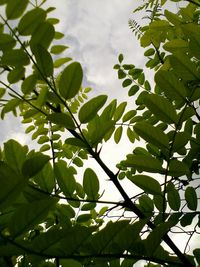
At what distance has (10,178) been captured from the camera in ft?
3.13

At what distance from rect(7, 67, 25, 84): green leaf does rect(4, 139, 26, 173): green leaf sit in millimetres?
323

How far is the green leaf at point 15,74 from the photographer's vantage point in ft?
4.94

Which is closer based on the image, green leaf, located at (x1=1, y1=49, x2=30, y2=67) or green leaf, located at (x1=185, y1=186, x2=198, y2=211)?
green leaf, located at (x1=1, y1=49, x2=30, y2=67)

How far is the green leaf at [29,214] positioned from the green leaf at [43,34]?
2.08ft

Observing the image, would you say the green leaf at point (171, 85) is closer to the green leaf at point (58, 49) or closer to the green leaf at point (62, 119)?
the green leaf at point (62, 119)

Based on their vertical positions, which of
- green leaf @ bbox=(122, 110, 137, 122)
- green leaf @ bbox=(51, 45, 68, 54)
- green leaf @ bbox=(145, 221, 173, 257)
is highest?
green leaf @ bbox=(51, 45, 68, 54)

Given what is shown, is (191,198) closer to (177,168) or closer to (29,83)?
(177,168)

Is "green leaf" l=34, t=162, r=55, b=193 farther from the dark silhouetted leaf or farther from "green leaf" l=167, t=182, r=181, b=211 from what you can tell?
the dark silhouetted leaf

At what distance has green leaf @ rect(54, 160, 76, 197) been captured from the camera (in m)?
1.48

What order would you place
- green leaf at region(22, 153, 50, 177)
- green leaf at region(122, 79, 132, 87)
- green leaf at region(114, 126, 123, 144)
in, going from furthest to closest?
green leaf at region(122, 79, 132, 87) → green leaf at region(114, 126, 123, 144) → green leaf at region(22, 153, 50, 177)

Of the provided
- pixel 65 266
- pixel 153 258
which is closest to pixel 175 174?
pixel 153 258

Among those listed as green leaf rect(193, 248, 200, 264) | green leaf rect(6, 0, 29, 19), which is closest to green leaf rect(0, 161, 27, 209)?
green leaf rect(6, 0, 29, 19)

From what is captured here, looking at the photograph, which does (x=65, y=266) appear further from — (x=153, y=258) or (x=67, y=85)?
(x=67, y=85)

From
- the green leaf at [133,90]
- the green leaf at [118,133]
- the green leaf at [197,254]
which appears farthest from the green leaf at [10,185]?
the green leaf at [133,90]
